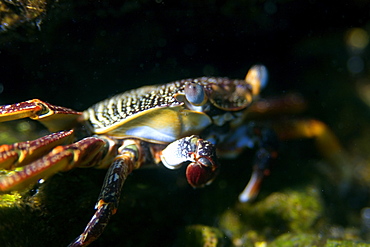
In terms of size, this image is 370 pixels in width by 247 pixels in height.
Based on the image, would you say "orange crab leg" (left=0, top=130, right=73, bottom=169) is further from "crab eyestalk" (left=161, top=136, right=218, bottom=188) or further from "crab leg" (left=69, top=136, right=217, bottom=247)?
"crab eyestalk" (left=161, top=136, right=218, bottom=188)

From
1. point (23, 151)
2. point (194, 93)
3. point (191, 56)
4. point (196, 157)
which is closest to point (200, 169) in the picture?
point (196, 157)

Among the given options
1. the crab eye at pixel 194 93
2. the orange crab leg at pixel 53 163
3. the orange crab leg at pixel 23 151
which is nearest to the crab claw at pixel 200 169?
the crab eye at pixel 194 93

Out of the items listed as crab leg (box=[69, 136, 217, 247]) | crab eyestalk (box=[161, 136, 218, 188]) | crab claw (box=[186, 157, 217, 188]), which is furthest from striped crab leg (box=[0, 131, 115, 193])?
crab claw (box=[186, 157, 217, 188])

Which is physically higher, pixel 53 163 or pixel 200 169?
pixel 53 163

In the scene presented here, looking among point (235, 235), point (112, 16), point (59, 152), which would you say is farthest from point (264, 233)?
point (112, 16)

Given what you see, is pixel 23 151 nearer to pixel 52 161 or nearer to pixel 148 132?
pixel 52 161
